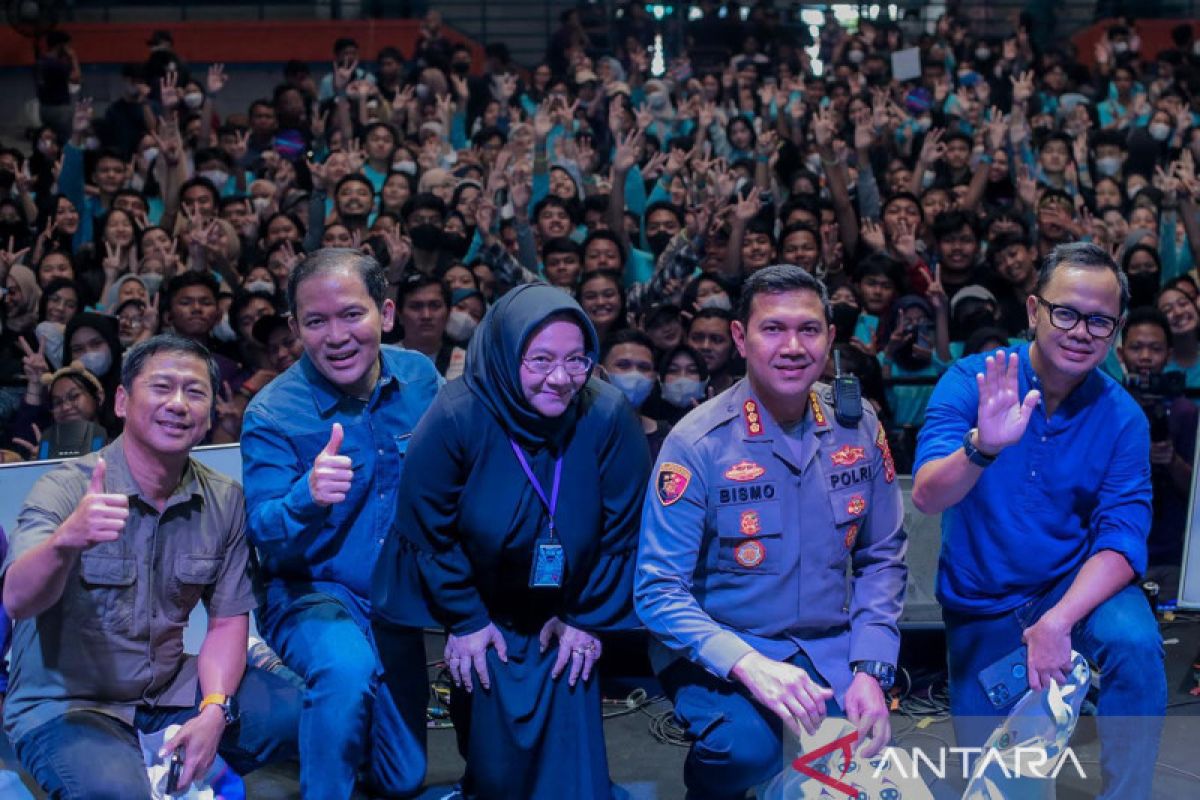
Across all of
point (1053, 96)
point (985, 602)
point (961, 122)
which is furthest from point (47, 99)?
point (985, 602)

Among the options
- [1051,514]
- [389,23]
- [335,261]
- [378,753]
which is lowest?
[378,753]

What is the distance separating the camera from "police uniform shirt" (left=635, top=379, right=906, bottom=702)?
3254 millimetres

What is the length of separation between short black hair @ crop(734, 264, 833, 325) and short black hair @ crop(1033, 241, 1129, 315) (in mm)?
573

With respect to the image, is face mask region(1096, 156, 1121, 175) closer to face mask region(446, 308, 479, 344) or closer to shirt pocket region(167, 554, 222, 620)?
face mask region(446, 308, 479, 344)

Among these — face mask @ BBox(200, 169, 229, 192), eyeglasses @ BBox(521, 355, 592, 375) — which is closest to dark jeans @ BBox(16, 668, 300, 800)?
eyeglasses @ BBox(521, 355, 592, 375)

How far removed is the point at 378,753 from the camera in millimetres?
3705

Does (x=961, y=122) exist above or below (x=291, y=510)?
above

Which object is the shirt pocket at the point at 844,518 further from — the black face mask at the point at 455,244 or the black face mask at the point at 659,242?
the black face mask at the point at 659,242

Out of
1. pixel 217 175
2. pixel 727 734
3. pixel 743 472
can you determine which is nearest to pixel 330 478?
pixel 743 472

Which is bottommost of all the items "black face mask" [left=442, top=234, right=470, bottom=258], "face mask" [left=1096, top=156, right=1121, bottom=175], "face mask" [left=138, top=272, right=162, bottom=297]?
"face mask" [left=138, top=272, right=162, bottom=297]

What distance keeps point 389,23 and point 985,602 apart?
11.8 metres

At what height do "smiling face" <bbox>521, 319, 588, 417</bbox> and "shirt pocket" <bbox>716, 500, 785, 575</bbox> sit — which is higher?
"smiling face" <bbox>521, 319, 588, 417</bbox>

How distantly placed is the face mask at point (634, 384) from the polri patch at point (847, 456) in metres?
2.22

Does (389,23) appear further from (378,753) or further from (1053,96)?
(378,753)
